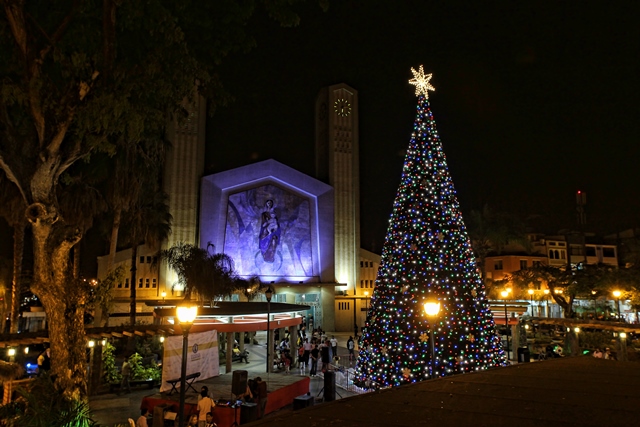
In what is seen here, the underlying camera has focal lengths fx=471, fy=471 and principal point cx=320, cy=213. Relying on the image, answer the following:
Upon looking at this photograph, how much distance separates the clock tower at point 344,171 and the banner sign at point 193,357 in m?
26.3

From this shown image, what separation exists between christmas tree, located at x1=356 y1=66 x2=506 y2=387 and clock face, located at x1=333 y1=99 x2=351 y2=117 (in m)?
26.9

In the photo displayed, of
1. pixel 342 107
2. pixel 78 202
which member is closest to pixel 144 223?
pixel 78 202

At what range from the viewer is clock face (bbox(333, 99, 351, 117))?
141 feet

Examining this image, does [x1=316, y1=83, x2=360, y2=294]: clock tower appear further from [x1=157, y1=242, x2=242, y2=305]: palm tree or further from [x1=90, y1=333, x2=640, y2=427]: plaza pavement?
[x1=90, y1=333, x2=640, y2=427]: plaza pavement

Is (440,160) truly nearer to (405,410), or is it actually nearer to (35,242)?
Answer: (35,242)

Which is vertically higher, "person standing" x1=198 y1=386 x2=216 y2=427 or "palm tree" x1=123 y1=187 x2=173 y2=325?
"palm tree" x1=123 y1=187 x2=173 y2=325

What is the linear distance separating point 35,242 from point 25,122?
9.20 feet

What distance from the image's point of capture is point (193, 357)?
1471 cm

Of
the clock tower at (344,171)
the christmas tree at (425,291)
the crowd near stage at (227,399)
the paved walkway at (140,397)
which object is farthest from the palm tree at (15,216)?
the clock tower at (344,171)

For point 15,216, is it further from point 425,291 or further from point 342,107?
point 342,107

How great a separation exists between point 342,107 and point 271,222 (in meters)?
12.8

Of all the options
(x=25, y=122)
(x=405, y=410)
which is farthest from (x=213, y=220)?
(x=405, y=410)

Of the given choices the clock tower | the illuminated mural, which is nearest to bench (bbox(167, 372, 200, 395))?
the illuminated mural

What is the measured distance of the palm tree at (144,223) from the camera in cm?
2552
